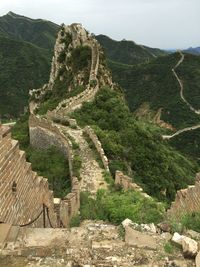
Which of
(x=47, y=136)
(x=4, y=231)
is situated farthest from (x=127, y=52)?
(x=4, y=231)

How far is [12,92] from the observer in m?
106

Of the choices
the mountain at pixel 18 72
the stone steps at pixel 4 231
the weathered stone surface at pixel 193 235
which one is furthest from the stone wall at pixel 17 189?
the mountain at pixel 18 72

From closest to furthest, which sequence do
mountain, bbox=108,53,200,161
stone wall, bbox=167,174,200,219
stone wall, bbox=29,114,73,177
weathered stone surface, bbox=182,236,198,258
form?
weathered stone surface, bbox=182,236,198,258, stone wall, bbox=167,174,200,219, stone wall, bbox=29,114,73,177, mountain, bbox=108,53,200,161

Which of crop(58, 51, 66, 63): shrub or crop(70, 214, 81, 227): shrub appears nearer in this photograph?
crop(70, 214, 81, 227): shrub

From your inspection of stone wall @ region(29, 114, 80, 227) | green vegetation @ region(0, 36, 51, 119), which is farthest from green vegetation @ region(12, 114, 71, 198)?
green vegetation @ region(0, 36, 51, 119)

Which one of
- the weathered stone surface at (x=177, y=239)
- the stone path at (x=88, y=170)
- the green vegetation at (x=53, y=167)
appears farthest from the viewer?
the green vegetation at (x=53, y=167)

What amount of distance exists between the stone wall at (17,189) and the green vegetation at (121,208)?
2638 mm

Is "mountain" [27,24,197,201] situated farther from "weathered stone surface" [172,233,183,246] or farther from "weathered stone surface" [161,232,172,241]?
"weathered stone surface" [172,233,183,246]

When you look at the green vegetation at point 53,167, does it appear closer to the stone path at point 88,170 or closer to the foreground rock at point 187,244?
the stone path at point 88,170

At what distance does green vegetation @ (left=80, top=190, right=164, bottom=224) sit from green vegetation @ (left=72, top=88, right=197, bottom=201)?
5184 millimetres

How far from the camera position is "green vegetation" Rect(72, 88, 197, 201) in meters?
24.2

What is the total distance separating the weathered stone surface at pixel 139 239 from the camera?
7.30 metres

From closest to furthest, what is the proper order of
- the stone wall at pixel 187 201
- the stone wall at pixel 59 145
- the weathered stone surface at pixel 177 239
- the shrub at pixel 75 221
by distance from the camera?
the weathered stone surface at pixel 177 239, the shrub at pixel 75 221, the stone wall at pixel 59 145, the stone wall at pixel 187 201

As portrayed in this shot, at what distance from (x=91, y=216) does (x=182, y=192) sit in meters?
2.87
